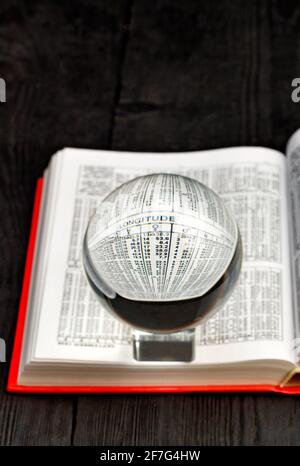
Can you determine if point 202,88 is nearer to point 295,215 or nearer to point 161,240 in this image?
point 295,215

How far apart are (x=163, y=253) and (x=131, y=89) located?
0.38 meters

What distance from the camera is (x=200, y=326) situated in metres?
0.59

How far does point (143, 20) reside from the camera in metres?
0.85

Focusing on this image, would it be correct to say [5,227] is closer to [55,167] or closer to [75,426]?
[55,167]

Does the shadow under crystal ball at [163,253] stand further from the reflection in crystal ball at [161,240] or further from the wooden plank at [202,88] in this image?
the wooden plank at [202,88]

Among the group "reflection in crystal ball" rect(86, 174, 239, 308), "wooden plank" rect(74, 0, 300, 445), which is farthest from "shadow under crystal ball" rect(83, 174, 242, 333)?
"wooden plank" rect(74, 0, 300, 445)

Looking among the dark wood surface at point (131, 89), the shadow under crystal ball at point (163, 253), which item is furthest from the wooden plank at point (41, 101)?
the shadow under crystal ball at point (163, 253)

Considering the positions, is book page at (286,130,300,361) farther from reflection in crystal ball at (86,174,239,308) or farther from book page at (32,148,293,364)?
reflection in crystal ball at (86,174,239,308)

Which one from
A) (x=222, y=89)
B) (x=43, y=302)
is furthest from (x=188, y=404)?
(x=222, y=89)

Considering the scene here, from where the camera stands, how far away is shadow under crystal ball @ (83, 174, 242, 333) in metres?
0.48

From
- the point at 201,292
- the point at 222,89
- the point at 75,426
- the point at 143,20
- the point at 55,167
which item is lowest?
the point at 75,426

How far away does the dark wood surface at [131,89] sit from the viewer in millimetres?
662

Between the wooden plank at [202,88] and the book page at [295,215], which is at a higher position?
the wooden plank at [202,88]

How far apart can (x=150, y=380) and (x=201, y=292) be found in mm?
119
